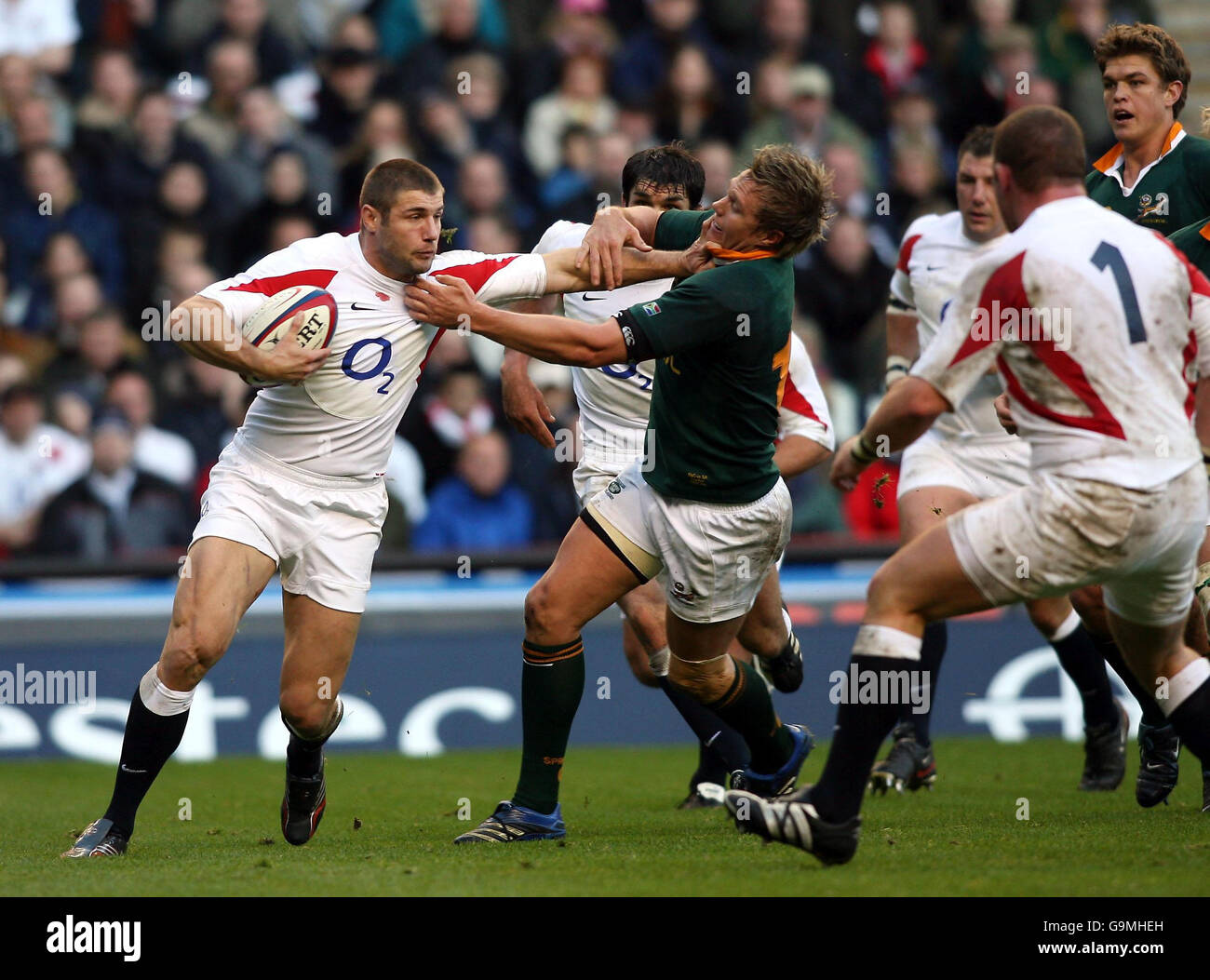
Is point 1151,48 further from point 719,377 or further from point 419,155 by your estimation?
point 419,155

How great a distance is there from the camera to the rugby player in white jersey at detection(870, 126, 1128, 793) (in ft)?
25.1

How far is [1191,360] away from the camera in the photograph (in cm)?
521

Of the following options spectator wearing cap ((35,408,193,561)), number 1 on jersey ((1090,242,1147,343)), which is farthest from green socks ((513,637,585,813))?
spectator wearing cap ((35,408,193,561))

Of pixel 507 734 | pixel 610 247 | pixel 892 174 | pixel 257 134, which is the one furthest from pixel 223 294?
pixel 892 174

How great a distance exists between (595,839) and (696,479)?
142cm

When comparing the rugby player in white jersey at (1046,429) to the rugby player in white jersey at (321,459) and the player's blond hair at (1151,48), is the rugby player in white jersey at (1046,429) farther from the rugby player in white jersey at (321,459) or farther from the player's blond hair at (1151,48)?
the player's blond hair at (1151,48)

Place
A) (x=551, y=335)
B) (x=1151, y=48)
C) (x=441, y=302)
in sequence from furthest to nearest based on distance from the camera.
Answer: (x=1151, y=48), (x=441, y=302), (x=551, y=335)

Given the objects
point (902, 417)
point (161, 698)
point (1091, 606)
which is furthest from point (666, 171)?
point (161, 698)

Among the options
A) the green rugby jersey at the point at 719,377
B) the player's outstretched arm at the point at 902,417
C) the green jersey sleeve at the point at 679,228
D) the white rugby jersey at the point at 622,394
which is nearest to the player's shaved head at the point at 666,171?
the white rugby jersey at the point at 622,394

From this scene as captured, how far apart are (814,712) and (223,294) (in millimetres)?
5196

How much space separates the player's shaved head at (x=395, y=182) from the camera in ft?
20.1

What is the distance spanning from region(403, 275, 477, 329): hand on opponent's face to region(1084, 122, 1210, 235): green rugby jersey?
10.4 feet

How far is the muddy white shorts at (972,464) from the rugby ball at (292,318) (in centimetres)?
308

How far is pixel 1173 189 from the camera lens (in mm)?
7066
